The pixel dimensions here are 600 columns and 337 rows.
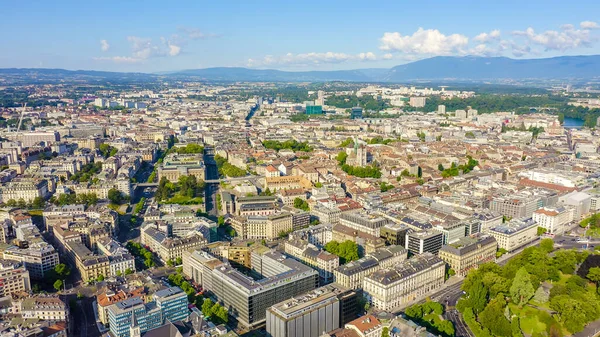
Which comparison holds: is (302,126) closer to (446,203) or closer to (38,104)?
(446,203)

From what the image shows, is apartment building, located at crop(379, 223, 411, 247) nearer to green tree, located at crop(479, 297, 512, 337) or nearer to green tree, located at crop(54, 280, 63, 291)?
green tree, located at crop(479, 297, 512, 337)

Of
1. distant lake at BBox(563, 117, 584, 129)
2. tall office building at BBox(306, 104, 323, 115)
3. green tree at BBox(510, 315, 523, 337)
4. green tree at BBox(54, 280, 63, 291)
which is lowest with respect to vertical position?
green tree at BBox(510, 315, 523, 337)

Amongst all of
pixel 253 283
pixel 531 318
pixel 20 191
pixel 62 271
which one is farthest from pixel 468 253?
pixel 20 191

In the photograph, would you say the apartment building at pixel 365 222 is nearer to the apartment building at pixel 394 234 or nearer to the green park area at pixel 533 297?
the apartment building at pixel 394 234

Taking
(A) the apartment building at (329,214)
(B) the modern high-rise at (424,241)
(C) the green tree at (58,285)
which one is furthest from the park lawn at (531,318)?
(C) the green tree at (58,285)

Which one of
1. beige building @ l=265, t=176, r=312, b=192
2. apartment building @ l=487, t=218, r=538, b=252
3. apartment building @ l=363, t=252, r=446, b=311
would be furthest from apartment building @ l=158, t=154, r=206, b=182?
apartment building @ l=487, t=218, r=538, b=252

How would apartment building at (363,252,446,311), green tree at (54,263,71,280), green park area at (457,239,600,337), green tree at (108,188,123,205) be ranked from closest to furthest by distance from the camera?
1. green park area at (457,239,600,337)
2. apartment building at (363,252,446,311)
3. green tree at (54,263,71,280)
4. green tree at (108,188,123,205)

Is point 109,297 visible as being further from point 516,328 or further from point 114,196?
point 114,196
